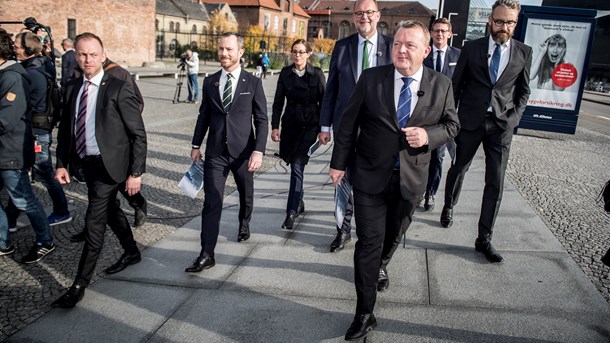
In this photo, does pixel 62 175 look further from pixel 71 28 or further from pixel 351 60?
pixel 71 28

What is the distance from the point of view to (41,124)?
4.87 meters

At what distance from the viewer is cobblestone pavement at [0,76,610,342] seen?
3.77 meters

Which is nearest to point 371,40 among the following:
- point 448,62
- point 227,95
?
point 227,95

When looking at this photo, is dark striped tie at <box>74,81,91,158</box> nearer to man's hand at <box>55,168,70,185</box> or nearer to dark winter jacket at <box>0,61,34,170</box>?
man's hand at <box>55,168,70,185</box>

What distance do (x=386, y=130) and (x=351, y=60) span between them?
160 cm

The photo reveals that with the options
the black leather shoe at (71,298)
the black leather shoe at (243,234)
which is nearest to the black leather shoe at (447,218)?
A: the black leather shoe at (243,234)

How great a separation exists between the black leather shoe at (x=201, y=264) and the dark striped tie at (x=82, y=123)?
1253 mm

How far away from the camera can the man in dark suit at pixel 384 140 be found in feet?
9.84

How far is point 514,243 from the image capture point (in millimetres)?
4758

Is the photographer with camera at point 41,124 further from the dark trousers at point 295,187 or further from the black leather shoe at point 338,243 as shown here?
the black leather shoe at point 338,243

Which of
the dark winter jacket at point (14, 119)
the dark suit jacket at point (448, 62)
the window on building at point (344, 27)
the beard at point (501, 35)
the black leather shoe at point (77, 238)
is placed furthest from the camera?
the window on building at point (344, 27)

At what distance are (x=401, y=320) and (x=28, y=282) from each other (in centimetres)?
295

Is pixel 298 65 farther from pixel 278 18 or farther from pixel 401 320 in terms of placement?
pixel 278 18

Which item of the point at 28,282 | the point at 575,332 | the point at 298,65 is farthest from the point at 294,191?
the point at 575,332
